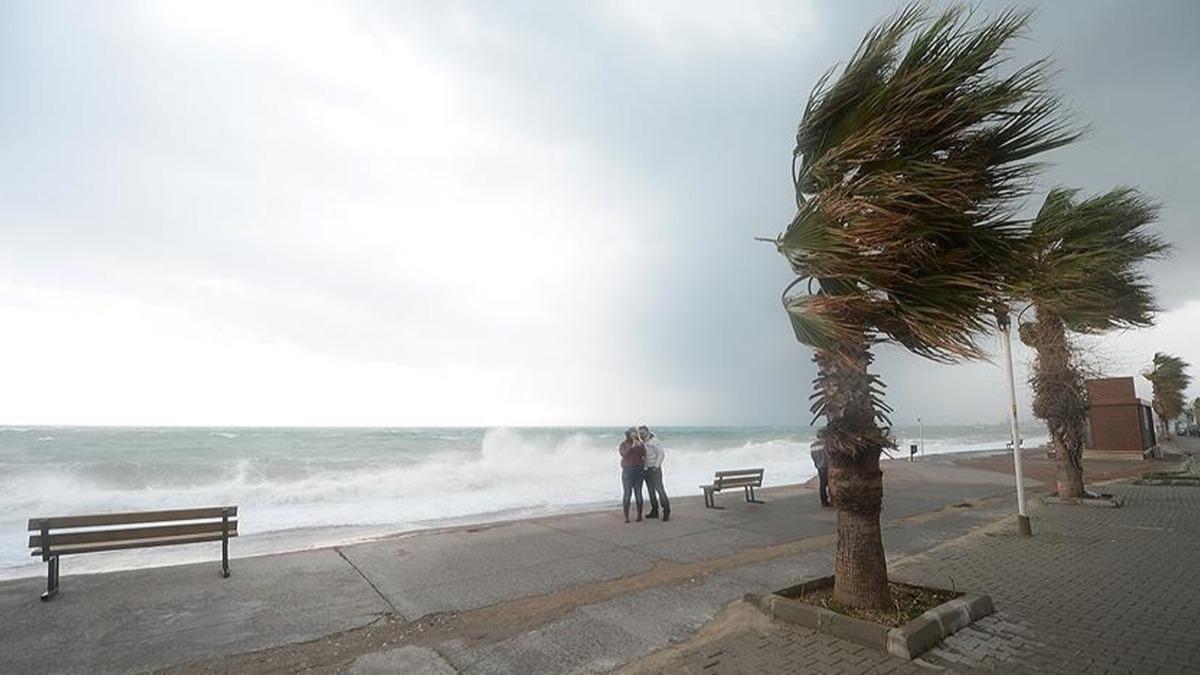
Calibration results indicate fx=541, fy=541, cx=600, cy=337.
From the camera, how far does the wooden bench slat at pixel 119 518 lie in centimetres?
610

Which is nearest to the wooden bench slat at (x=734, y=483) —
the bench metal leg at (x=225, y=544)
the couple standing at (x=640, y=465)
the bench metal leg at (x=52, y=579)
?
the couple standing at (x=640, y=465)

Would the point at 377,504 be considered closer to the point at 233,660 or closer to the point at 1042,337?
the point at 233,660

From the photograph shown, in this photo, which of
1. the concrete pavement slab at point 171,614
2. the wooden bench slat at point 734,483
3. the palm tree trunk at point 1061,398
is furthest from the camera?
the wooden bench slat at point 734,483

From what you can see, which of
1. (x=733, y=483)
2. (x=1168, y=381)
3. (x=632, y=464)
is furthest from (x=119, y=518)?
(x=1168, y=381)

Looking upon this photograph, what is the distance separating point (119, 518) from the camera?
6.54 meters

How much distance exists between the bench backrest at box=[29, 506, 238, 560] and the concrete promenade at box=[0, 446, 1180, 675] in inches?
19.3

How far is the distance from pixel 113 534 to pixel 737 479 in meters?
10.8

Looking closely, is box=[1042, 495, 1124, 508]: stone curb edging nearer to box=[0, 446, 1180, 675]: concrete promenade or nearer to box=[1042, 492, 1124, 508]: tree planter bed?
box=[1042, 492, 1124, 508]: tree planter bed

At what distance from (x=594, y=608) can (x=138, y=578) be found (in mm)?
5797

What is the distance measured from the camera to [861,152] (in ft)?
14.8

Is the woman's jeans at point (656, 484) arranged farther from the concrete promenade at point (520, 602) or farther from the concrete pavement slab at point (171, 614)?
the concrete pavement slab at point (171, 614)

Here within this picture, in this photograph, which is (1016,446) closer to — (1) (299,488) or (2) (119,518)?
(2) (119,518)

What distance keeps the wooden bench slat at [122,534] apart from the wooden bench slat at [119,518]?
0.11 m

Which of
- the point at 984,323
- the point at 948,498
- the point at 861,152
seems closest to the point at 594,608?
the point at 984,323
